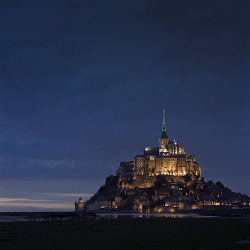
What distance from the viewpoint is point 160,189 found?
168375 mm

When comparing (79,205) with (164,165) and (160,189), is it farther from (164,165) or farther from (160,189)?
(164,165)

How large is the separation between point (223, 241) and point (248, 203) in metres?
144

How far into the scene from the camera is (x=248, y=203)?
561 ft

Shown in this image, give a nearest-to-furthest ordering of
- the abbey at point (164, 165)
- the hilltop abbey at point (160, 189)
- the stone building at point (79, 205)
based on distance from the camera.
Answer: the hilltop abbey at point (160, 189), the abbey at point (164, 165), the stone building at point (79, 205)

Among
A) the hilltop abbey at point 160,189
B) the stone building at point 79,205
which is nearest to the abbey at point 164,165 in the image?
the hilltop abbey at point 160,189

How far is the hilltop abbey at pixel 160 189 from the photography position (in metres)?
158

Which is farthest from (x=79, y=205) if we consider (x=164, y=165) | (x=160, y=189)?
(x=164, y=165)

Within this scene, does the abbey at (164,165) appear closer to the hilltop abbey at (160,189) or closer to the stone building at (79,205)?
the hilltop abbey at (160,189)

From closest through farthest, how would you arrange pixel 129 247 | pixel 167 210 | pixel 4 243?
1. pixel 129 247
2. pixel 4 243
3. pixel 167 210

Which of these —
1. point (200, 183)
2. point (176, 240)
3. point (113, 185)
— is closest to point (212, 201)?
point (200, 183)

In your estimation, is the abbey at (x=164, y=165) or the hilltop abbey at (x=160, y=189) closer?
the hilltop abbey at (x=160, y=189)

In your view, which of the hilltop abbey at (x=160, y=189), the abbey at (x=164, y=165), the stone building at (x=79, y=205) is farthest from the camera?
the stone building at (x=79, y=205)

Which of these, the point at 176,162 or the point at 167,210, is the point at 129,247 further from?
the point at 176,162

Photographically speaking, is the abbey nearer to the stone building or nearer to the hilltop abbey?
the hilltop abbey
